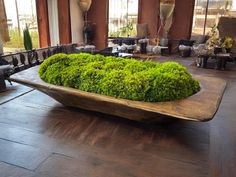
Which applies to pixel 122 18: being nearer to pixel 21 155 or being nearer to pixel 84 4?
pixel 84 4

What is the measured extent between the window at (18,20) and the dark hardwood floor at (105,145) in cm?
336

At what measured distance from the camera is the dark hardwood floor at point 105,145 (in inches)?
77.0

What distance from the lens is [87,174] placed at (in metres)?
1.90

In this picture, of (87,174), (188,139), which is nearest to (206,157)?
(188,139)

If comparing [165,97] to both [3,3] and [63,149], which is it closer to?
[63,149]

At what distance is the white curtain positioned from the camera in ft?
22.2

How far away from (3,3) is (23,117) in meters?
3.95

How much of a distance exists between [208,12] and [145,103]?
6.58 m

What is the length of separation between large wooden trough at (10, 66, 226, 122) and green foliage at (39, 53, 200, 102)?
0.27ft

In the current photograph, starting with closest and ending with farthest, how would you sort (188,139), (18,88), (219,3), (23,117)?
1. (188,139)
2. (23,117)
3. (18,88)
4. (219,3)

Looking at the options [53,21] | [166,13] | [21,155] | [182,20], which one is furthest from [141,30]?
[21,155]

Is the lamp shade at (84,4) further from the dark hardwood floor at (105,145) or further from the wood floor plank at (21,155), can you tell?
the wood floor plank at (21,155)

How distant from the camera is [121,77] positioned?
2559 mm

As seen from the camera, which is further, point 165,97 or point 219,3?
point 219,3
